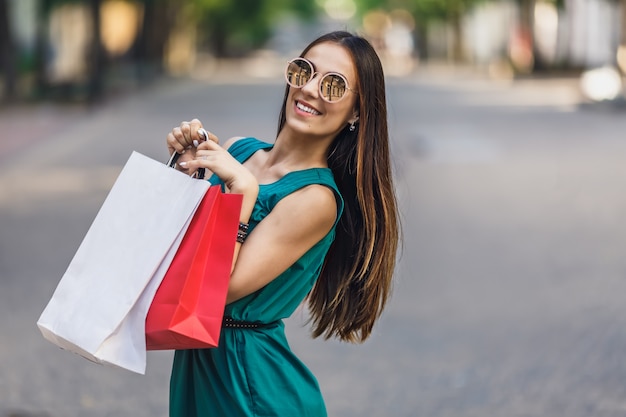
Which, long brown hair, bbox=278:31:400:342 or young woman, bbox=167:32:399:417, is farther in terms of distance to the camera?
long brown hair, bbox=278:31:400:342

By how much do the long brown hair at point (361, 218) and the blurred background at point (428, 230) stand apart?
0.47m

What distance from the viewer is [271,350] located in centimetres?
245

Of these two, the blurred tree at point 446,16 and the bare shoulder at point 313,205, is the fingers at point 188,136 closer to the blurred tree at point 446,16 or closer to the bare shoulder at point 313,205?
the bare shoulder at point 313,205

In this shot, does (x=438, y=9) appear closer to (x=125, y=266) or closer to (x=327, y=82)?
(x=327, y=82)

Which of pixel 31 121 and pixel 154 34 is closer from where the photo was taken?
pixel 31 121

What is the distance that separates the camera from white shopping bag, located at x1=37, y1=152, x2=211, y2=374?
7.09 ft

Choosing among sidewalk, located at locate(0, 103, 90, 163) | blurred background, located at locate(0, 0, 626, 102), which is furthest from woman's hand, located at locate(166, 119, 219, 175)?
sidewalk, located at locate(0, 103, 90, 163)

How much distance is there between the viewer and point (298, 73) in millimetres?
2428

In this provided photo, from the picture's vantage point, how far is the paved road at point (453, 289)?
575cm

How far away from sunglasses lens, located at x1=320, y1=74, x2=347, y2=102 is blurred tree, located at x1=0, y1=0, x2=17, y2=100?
2729 centimetres

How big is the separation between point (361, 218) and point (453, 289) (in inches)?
225

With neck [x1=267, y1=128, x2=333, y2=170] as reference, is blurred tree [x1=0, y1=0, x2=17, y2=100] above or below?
above

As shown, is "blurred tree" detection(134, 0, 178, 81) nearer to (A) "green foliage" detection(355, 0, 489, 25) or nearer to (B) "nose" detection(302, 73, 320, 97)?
(A) "green foliage" detection(355, 0, 489, 25)

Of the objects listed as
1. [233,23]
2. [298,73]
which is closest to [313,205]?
[298,73]
